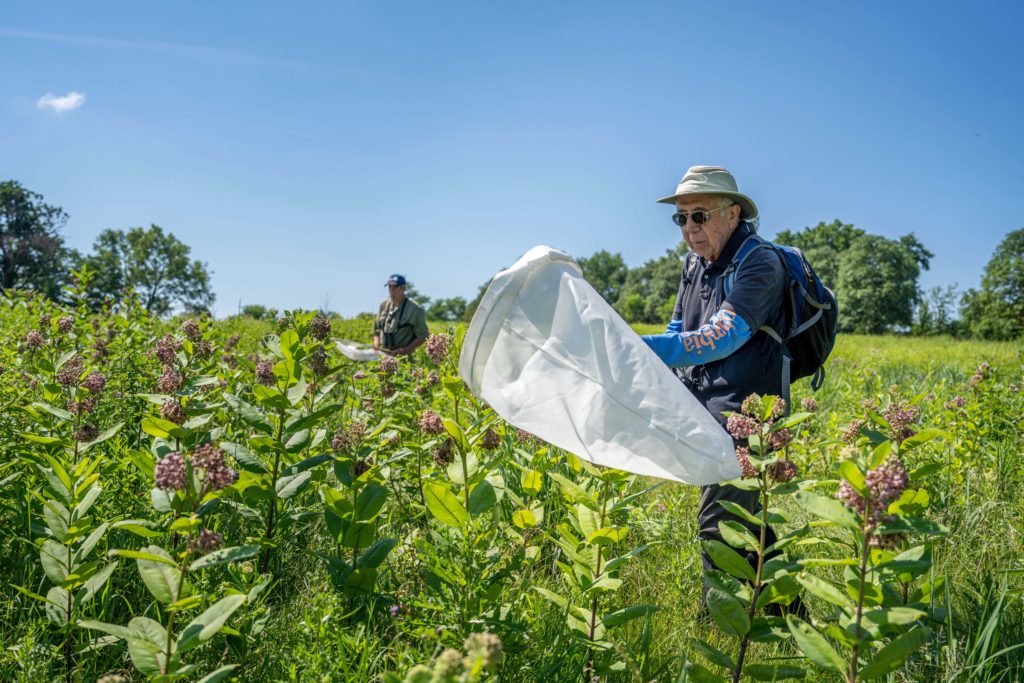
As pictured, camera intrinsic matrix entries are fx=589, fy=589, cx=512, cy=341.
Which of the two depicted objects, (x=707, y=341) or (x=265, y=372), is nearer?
(x=707, y=341)

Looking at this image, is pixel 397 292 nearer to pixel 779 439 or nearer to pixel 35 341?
pixel 35 341

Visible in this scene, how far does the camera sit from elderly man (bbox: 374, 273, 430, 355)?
835 cm

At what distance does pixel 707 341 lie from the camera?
2426mm

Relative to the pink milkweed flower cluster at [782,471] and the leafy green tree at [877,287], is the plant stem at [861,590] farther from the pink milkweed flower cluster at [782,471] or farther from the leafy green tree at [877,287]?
the leafy green tree at [877,287]

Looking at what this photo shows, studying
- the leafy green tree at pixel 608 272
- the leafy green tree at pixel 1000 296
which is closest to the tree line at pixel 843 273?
the leafy green tree at pixel 1000 296

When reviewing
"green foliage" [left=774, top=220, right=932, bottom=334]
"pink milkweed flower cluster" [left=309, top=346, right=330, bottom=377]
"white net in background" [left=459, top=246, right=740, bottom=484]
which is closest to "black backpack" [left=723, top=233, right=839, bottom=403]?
"white net in background" [left=459, top=246, right=740, bottom=484]

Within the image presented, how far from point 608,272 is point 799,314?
118 m

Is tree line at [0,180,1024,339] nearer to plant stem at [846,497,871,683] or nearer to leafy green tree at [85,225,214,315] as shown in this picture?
leafy green tree at [85,225,214,315]

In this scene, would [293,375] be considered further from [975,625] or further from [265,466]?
[975,625]

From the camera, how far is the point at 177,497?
1.32 meters

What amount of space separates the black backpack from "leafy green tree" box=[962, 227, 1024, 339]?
198 ft

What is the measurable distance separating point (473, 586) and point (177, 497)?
79 cm

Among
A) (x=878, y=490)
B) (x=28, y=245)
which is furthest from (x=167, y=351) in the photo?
(x=28, y=245)

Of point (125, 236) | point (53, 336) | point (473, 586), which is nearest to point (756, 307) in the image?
point (473, 586)
